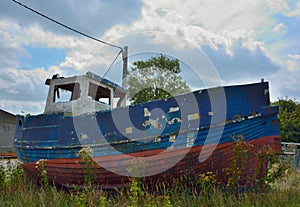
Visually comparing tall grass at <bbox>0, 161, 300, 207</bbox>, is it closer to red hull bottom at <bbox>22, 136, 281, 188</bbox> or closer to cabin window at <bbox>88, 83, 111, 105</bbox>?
red hull bottom at <bbox>22, 136, 281, 188</bbox>

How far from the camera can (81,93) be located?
248 inches

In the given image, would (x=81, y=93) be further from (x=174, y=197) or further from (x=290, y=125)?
(x=290, y=125)

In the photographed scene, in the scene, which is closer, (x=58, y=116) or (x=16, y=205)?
(x=16, y=205)

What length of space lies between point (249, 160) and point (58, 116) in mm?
3393

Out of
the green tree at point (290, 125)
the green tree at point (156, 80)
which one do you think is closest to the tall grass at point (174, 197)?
the green tree at point (156, 80)

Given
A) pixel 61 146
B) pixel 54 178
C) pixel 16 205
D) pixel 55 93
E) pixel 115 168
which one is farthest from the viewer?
pixel 55 93

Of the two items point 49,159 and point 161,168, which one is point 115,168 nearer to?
point 161,168

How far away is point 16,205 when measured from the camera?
4.48 meters

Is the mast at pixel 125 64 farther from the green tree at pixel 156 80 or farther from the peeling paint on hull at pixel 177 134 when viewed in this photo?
the peeling paint on hull at pixel 177 134

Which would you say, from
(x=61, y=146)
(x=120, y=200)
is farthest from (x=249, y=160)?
(x=61, y=146)

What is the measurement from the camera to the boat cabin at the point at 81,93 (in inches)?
248

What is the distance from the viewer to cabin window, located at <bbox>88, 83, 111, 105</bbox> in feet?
21.5

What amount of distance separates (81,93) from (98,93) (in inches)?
33.8

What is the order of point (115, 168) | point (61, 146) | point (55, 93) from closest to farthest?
point (115, 168) < point (61, 146) < point (55, 93)
